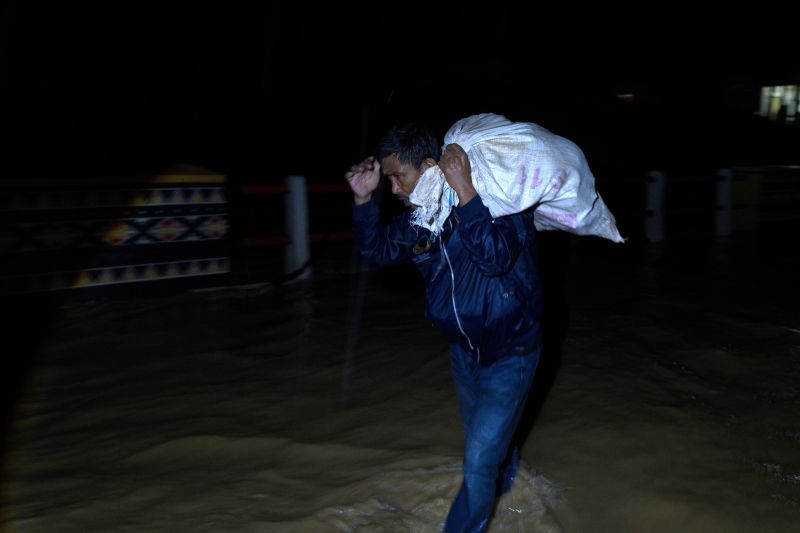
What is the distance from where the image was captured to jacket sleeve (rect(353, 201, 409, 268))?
2705mm

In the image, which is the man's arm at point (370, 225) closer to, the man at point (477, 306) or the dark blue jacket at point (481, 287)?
the man at point (477, 306)

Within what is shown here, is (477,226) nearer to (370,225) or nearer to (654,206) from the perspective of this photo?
(370,225)

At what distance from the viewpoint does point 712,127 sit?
2675 centimetres

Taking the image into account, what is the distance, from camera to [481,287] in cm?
228

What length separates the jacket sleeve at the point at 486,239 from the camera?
6.89ft

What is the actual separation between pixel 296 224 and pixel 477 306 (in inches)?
219

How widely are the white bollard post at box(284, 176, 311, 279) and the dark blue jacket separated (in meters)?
5.26

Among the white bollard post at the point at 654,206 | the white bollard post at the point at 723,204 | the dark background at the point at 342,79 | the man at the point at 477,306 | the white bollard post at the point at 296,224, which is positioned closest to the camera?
the man at the point at 477,306

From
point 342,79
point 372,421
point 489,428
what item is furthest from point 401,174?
point 342,79

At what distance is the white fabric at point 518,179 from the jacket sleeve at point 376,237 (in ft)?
0.82

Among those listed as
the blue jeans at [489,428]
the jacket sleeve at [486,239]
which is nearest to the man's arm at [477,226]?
the jacket sleeve at [486,239]

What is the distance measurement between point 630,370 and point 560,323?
125 cm

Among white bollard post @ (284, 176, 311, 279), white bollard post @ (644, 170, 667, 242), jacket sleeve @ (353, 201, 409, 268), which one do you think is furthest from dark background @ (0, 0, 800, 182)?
jacket sleeve @ (353, 201, 409, 268)

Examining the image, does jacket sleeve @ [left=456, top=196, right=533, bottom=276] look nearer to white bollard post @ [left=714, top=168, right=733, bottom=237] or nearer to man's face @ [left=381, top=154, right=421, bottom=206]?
man's face @ [left=381, top=154, right=421, bottom=206]
